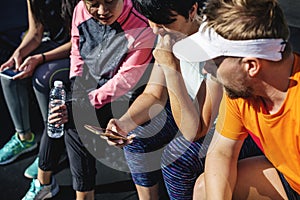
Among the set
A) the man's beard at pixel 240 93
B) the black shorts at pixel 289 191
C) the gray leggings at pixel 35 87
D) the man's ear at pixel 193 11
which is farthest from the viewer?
the gray leggings at pixel 35 87

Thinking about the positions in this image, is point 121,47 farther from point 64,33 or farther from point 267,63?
point 267,63

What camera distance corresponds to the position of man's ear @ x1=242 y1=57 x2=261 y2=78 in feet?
4.72

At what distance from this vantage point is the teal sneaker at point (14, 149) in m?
2.71

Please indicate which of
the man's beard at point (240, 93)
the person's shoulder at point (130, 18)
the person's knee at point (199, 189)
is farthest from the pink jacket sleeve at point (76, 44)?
the man's beard at point (240, 93)

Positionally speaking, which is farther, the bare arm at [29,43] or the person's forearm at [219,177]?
the bare arm at [29,43]

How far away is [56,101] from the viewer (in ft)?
7.52

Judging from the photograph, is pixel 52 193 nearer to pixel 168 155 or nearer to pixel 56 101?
pixel 56 101

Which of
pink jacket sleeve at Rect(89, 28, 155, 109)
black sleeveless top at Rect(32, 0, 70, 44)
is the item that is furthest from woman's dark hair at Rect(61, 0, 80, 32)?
pink jacket sleeve at Rect(89, 28, 155, 109)

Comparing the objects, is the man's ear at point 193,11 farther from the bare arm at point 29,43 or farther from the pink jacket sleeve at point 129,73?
the bare arm at point 29,43

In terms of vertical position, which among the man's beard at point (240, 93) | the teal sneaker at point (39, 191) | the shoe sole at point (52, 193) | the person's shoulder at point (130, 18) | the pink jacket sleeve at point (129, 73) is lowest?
the shoe sole at point (52, 193)

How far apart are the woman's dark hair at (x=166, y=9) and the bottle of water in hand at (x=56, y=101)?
0.70 metres

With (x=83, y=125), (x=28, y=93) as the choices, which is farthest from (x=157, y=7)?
(x=28, y=93)

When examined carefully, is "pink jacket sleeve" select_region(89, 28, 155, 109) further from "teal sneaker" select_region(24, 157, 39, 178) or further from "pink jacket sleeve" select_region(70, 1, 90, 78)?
"teal sneaker" select_region(24, 157, 39, 178)

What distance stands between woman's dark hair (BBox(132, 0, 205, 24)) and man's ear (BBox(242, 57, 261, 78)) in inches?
16.2
